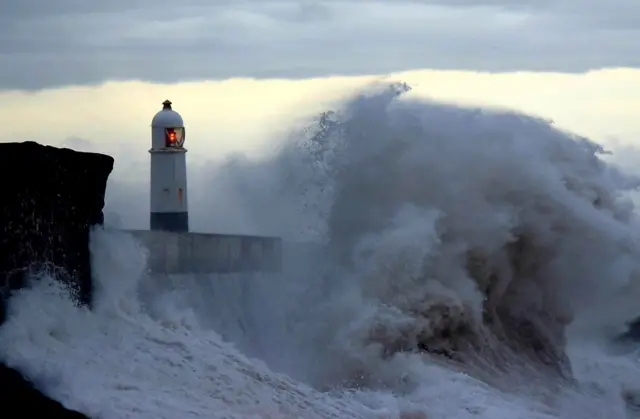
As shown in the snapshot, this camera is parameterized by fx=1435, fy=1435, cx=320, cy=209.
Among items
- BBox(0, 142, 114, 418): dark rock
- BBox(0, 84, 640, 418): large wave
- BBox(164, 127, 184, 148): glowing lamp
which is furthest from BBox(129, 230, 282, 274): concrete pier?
BBox(0, 142, 114, 418): dark rock

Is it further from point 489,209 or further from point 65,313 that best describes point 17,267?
point 489,209

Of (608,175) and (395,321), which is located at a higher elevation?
(608,175)

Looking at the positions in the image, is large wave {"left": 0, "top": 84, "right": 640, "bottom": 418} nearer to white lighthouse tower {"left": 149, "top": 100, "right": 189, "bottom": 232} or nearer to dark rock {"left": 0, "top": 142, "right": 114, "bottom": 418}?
dark rock {"left": 0, "top": 142, "right": 114, "bottom": 418}

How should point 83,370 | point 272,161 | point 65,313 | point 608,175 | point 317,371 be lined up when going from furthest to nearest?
point 272,161 < point 608,175 < point 317,371 < point 65,313 < point 83,370

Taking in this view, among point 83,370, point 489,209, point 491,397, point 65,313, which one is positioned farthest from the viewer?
point 489,209

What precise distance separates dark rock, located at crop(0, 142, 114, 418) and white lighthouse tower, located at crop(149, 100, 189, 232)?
295 inches

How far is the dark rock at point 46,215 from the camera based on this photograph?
453 inches

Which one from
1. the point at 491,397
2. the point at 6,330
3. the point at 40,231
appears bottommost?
the point at 491,397

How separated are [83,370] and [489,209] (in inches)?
304

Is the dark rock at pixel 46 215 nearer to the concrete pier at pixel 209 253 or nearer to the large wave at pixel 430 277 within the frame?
the large wave at pixel 430 277

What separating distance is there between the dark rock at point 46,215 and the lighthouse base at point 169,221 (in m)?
7.40

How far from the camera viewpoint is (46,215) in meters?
12.0

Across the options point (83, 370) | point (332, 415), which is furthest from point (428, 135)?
point (83, 370)

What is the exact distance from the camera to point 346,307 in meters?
16.2
